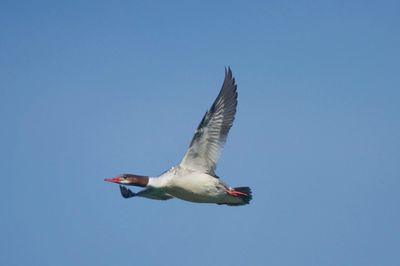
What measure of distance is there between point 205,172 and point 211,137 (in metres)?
0.77

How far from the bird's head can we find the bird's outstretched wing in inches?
35.4

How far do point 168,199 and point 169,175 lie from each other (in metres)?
0.82

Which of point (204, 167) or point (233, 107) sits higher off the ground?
point (233, 107)

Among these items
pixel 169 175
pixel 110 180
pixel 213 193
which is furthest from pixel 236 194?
pixel 110 180

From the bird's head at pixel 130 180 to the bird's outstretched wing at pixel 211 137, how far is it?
899 mm

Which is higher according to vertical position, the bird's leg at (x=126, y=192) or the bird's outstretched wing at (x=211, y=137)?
the bird's outstretched wing at (x=211, y=137)

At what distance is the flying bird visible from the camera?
52.8ft

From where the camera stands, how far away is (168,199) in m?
16.8

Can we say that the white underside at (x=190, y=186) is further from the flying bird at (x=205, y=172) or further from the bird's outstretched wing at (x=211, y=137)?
the bird's outstretched wing at (x=211, y=137)

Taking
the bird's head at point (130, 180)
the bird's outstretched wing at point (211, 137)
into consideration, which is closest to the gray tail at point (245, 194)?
the bird's outstretched wing at point (211, 137)

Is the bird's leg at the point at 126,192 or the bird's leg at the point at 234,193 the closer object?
the bird's leg at the point at 234,193

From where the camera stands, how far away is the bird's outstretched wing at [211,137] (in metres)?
16.3

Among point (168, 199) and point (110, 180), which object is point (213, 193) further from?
point (110, 180)

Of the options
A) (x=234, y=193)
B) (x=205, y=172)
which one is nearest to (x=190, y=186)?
(x=205, y=172)
